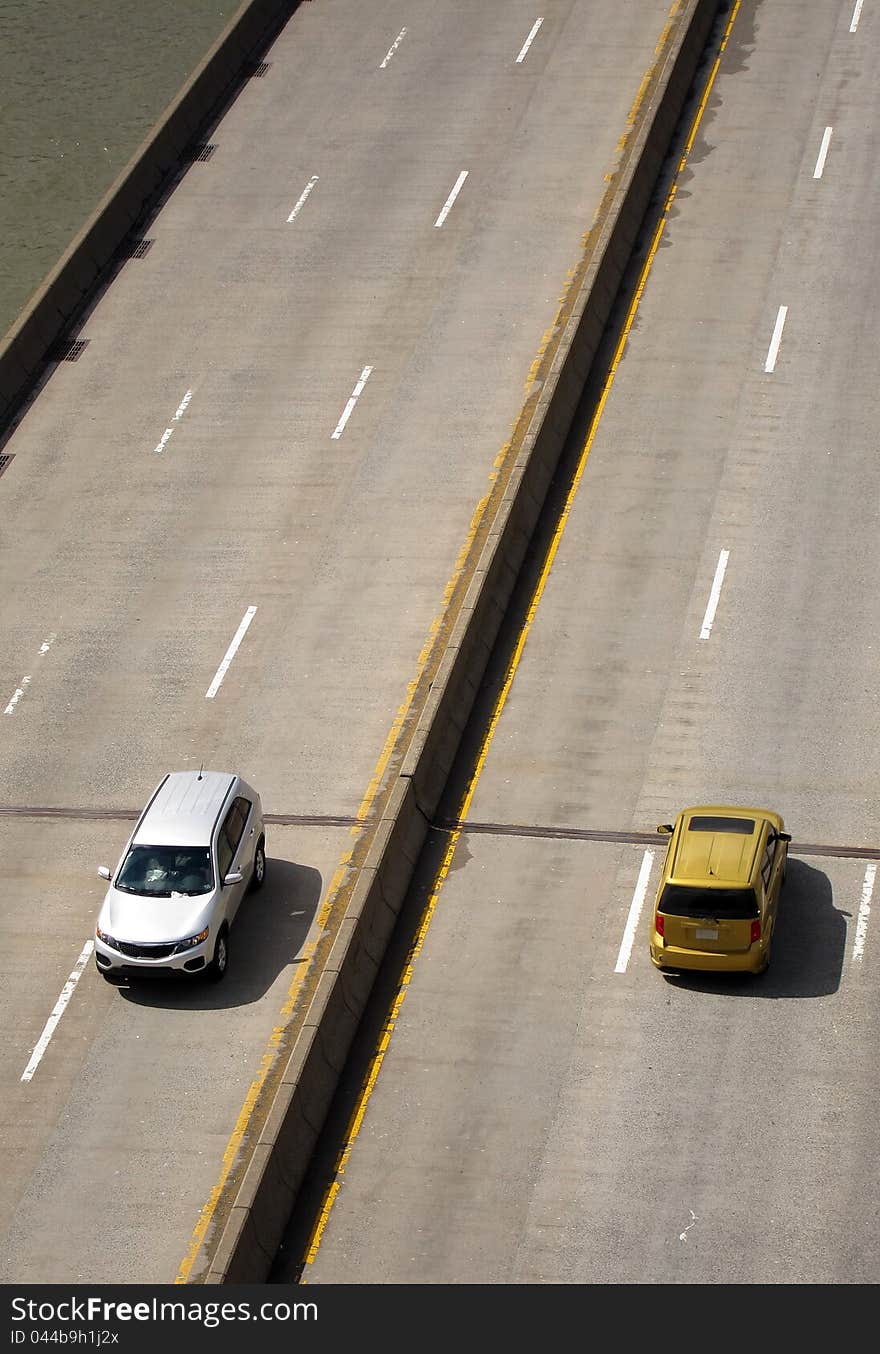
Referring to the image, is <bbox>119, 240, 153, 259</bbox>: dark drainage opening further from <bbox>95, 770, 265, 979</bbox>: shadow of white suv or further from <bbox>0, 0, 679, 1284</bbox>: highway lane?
<bbox>95, 770, 265, 979</bbox>: shadow of white suv

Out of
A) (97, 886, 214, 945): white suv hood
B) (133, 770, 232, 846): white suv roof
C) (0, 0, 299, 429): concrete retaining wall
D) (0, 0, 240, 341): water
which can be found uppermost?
(133, 770, 232, 846): white suv roof

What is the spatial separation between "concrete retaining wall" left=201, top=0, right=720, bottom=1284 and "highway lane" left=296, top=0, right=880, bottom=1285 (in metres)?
0.60

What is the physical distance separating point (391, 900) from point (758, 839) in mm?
5055

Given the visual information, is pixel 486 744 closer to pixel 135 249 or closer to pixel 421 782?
pixel 421 782

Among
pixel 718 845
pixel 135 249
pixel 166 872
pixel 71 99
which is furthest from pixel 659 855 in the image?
pixel 71 99

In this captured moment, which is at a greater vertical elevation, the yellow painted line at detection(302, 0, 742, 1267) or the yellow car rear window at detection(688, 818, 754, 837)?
the yellow car rear window at detection(688, 818, 754, 837)

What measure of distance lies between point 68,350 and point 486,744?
15078 mm

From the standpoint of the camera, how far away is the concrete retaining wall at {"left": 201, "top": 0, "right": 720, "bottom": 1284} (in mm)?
23578

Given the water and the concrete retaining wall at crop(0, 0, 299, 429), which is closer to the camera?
the concrete retaining wall at crop(0, 0, 299, 429)

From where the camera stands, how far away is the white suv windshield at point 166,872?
26812 millimetres

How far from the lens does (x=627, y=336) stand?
4084cm

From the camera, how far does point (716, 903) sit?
2598cm

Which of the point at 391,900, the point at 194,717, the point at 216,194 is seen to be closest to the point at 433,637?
the point at 194,717

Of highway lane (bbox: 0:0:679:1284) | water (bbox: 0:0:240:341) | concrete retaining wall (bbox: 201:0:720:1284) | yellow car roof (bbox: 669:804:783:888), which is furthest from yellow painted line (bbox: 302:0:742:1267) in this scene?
water (bbox: 0:0:240:341)
